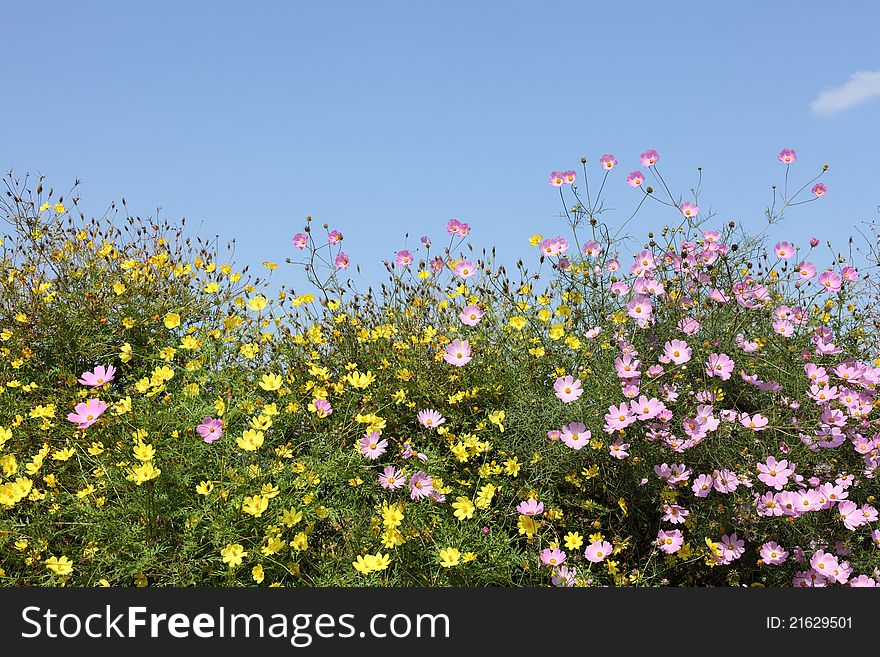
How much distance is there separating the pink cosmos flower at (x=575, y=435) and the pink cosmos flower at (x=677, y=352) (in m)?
0.44

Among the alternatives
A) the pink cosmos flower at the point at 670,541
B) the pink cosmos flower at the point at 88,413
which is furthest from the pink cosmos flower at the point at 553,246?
the pink cosmos flower at the point at 88,413

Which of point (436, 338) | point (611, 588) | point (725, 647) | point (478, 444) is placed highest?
point (436, 338)

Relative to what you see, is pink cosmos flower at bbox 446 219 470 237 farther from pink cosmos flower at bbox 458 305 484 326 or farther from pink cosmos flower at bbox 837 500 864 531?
pink cosmos flower at bbox 837 500 864 531

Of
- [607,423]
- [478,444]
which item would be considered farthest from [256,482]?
[607,423]

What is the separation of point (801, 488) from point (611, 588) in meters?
0.95

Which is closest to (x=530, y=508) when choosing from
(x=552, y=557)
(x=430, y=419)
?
(x=552, y=557)

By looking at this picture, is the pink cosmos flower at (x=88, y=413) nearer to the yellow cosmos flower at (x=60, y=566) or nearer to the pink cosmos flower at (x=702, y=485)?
the yellow cosmos flower at (x=60, y=566)

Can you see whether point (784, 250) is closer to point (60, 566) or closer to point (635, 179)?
point (635, 179)

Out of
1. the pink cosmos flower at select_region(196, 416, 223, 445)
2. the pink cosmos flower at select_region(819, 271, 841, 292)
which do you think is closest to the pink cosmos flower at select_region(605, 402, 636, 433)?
the pink cosmos flower at select_region(819, 271, 841, 292)

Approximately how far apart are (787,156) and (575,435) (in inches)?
67.0

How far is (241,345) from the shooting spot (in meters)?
3.88

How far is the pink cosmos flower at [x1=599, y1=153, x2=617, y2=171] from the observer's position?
3396 millimetres

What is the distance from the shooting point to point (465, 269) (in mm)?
3721

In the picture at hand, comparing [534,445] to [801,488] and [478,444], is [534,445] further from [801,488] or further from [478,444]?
[801,488]
